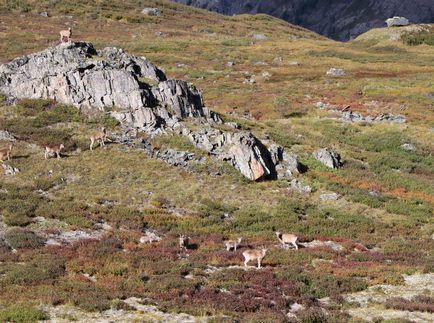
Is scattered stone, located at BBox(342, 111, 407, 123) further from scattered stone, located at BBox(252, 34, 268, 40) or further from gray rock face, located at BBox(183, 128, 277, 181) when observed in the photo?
scattered stone, located at BBox(252, 34, 268, 40)

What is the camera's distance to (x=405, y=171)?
48.8 m

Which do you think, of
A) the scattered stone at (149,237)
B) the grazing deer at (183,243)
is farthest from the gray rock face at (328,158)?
the grazing deer at (183,243)

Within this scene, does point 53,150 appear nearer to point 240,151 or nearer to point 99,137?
point 99,137

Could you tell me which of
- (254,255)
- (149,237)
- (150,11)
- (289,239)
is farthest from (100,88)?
(150,11)

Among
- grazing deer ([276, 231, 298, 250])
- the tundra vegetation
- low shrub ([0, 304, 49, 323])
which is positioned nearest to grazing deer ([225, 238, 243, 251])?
the tundra vegetation

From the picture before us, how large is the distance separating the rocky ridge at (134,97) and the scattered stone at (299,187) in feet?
4.99

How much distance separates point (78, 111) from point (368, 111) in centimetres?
4435

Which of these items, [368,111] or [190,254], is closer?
[190,254]

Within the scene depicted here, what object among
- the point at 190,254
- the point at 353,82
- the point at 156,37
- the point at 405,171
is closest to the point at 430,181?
the point at 405,171

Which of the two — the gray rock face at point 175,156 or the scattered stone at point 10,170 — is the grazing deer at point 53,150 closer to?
the scattered stone at point 10,170

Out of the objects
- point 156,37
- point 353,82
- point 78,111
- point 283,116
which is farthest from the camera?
point 156,37

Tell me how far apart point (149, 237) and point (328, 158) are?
2259cm

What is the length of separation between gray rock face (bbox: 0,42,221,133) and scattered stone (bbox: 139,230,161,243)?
16.1m

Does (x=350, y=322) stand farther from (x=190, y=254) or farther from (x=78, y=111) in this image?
(x=78, y=111)
